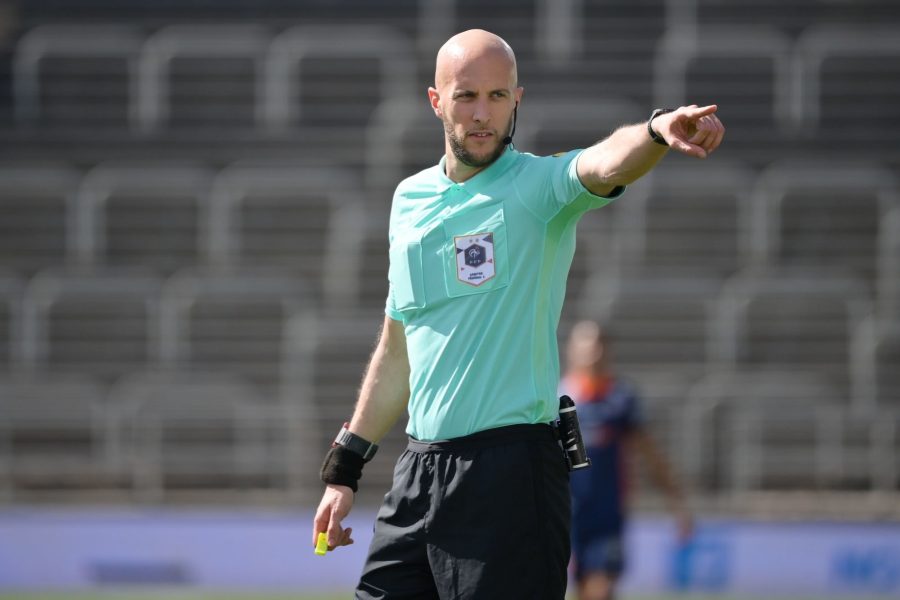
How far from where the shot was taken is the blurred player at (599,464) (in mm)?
7547

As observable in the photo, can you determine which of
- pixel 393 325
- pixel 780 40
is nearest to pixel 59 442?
pixel 780 40

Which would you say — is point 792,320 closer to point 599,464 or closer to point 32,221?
point 599,464

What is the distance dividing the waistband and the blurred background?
7314mm

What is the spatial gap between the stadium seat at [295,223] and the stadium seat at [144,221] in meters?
0.29

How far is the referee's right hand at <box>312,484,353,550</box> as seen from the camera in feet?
12.6

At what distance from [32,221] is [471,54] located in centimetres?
1111

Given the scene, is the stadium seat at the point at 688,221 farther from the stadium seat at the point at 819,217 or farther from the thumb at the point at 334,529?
the thumb at the point at 334,529

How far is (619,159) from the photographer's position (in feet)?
10.9

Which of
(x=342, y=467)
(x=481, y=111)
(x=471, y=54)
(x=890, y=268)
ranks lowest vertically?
(x=342, y=467)

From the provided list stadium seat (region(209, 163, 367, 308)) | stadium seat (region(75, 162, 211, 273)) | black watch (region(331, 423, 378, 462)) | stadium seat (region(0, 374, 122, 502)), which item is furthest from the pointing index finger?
stadium seat (region(75, 162, 211, 273))

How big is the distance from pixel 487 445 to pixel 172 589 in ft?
24.5

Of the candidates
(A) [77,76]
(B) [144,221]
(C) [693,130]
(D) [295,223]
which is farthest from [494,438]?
(A) [77,76]

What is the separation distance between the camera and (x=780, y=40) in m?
14.1

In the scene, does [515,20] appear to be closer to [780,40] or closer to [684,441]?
[780,40]
